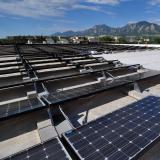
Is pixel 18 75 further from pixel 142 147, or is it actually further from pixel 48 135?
pixel 142 147

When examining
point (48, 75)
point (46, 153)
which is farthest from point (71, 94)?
point (48, 75)

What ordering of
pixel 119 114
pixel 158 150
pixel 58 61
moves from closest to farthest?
A: pixel 158 150, pixel 119 114, pixel 58 61

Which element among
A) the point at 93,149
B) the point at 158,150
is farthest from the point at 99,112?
the point at 93,149

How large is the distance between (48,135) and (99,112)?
5002 millimetres

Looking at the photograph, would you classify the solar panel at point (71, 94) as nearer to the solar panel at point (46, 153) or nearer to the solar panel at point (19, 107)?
the solar panel at point (19, 107)

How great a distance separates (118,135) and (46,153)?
3.66 m

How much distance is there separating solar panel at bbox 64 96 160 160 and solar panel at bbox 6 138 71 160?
Result: 0.61 meters

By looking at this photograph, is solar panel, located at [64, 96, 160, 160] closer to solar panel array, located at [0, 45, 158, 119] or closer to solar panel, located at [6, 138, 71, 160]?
solar panel, located at [6, 138, 71, 160]

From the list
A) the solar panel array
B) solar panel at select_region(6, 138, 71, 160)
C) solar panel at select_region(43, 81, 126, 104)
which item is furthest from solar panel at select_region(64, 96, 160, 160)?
the solar panel array

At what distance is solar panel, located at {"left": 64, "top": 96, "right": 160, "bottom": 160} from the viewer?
830 cm

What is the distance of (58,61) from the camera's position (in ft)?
92.0

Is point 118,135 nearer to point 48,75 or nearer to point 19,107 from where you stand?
point 19,107

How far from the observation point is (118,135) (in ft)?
31.7

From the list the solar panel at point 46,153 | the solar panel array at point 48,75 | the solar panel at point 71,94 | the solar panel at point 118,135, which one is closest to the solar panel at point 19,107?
the solar panel array at point 48,75
